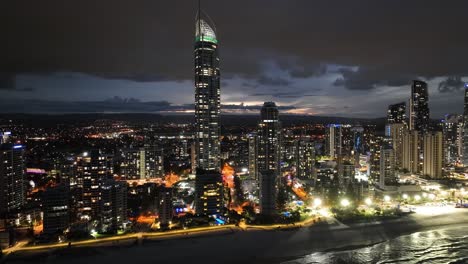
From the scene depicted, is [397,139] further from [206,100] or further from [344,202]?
[206,100]

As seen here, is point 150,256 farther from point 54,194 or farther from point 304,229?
point 304,229

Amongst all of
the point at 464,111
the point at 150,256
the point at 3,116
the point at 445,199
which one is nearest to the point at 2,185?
the point at 150,256

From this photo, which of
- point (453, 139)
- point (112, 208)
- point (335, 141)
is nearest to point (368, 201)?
point (112, 208)

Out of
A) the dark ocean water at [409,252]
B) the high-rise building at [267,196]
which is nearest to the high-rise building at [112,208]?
the high-rise building at [267,196]

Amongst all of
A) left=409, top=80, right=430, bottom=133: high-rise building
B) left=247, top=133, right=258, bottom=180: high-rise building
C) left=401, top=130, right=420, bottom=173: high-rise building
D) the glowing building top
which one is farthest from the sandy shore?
left=409, top=80, right=430, bottom=133: high-rise building

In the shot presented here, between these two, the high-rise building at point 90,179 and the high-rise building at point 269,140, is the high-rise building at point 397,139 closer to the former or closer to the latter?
the high-rise building at point 269,140
